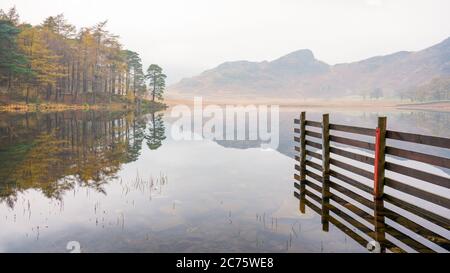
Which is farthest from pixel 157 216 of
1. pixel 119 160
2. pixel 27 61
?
pixel 27 61

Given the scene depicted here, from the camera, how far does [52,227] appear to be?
28.7 ft

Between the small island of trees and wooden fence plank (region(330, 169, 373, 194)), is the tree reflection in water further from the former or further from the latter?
the small island of trees

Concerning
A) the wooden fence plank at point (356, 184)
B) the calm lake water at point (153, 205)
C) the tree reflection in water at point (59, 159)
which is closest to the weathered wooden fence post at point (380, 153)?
the wooden fence plank at point (356, 184)

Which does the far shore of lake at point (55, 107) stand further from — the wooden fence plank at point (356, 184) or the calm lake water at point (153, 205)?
the wooden fence plank at point (356, 184)

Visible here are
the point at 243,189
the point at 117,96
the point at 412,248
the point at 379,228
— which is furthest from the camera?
the point at 117,96

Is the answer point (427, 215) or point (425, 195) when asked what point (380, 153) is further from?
point (427, 215)

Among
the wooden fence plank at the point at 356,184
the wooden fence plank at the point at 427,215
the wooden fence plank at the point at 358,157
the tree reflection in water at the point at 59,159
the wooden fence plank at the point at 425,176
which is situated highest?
the wooden fence plank at the point at 358,157

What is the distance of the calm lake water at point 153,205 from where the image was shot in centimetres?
789

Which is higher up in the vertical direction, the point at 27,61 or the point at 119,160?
the point at 27,61

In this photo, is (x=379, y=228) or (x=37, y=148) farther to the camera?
(x=37, y=148)

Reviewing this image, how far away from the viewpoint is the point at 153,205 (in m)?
11.0
